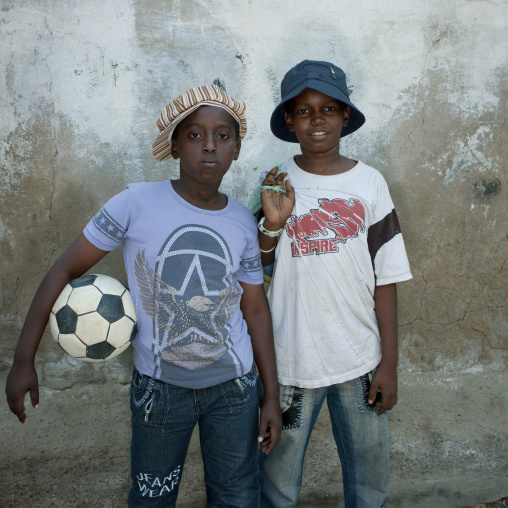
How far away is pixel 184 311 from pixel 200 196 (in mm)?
409

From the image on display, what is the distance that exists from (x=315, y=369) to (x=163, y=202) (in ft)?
2.71

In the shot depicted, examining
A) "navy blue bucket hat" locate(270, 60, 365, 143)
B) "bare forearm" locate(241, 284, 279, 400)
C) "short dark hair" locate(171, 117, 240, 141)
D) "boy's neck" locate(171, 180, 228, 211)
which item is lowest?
"bare forearm" locate(241, 284, 279, 400)

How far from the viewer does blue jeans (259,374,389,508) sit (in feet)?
6.27

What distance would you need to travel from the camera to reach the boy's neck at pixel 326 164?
1.92m

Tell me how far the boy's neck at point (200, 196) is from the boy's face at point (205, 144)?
0.11ft

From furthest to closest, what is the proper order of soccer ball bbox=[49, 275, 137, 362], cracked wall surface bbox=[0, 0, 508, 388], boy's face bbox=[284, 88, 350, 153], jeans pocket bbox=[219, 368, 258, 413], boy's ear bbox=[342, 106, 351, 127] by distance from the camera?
1. cracked wall surface bbox=[0, 0, 508, 388]
2. boy's ear bbox=[342, 106, 351, 127]
3. boy's face bbox=[284, 88, 350, 153]
4. jeans pocket bbox=[219, 368, 258, 413]
5. soccer ball bbox=[49, 275, 137, 362]

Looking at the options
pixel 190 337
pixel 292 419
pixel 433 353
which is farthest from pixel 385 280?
pixel 433 353

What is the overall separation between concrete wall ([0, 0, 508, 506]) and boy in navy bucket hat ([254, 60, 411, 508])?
65cm

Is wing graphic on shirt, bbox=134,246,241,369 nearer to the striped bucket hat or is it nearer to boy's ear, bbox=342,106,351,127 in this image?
the striped bucket hat

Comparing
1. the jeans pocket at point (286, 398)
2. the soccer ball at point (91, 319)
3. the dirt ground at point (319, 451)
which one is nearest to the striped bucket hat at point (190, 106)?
the soccer ball at point (91, 319)

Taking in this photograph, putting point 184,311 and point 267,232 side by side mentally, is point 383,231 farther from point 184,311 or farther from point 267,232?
point 184,311

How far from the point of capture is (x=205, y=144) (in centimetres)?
172

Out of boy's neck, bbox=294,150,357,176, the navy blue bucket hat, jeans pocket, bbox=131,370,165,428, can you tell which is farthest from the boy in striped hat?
boy's neck, bbox=294,150,357,176

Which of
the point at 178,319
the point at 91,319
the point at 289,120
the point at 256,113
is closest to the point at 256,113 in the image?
the point at 256,113
